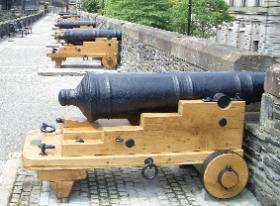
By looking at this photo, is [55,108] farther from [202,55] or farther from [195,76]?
[195,76]

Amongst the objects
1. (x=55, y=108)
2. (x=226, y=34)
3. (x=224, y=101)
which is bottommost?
(x=226, y=34)

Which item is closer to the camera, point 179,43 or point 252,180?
point 252,180

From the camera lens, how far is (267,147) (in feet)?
16.8

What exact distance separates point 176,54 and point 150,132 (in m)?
3.94

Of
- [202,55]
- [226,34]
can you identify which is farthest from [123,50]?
[226,34]

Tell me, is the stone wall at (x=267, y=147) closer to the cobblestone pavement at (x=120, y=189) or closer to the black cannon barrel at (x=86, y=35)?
the cobblestone pavement at (x=120, y=189)

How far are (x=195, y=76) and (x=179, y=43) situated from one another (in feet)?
11.3

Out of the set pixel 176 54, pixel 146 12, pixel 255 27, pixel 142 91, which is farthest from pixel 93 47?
pixel 255 27

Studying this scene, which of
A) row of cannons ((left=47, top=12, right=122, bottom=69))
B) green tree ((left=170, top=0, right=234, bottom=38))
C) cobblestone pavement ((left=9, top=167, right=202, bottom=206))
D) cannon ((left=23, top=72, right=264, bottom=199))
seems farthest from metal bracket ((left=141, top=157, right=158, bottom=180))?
green tree ((left=170, top=0, right=234, bottom=38))

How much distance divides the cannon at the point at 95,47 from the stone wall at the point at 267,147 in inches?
407

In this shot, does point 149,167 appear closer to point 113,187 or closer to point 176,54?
point 113,187

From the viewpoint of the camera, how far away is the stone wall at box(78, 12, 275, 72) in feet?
20.3

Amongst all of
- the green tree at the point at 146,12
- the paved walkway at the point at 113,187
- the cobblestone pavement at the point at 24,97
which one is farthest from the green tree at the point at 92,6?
the paved walkway at the point at 113,187

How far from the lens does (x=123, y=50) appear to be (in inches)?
611
